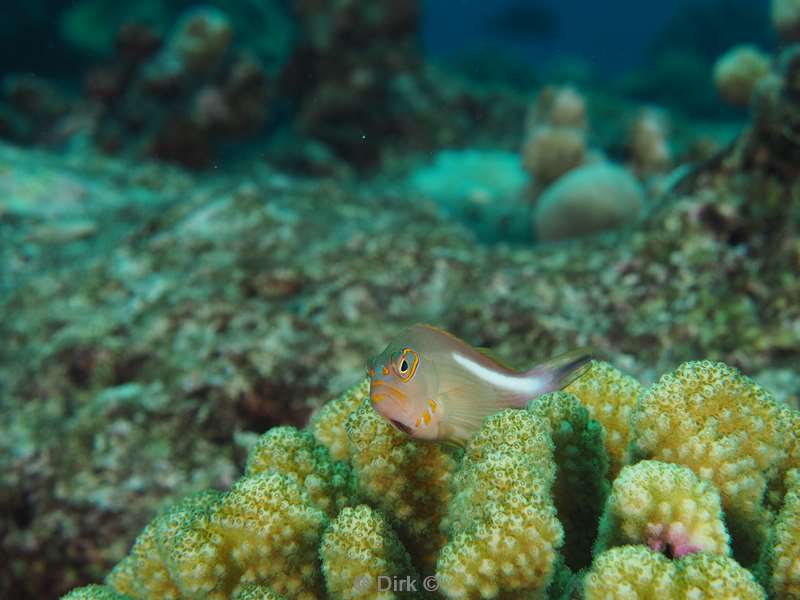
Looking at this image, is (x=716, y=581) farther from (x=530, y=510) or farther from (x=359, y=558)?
(x=359, y=558)

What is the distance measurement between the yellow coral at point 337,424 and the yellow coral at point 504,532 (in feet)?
2.01

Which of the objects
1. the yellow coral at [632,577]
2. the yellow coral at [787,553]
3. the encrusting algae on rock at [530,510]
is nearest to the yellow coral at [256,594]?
the encrusting algae on rock at [530,510]

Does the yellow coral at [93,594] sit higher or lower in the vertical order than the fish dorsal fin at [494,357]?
lower

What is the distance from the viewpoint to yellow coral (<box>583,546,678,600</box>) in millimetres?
1166

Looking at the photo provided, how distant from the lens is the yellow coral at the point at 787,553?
1.32 meters

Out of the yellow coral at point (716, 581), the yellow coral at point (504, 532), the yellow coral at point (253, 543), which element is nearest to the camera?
the yellow coral at point (716, 581)

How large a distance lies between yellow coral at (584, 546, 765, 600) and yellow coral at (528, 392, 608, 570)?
1.31ft

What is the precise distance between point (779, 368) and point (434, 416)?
7.11 feet

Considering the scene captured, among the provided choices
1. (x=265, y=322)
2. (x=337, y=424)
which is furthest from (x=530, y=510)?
(x=265, y=322)

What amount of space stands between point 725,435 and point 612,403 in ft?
1.17

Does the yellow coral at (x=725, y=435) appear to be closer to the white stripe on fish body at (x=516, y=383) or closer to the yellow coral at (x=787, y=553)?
the yellow coral at (x=787, y=553)

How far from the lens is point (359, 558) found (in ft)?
4.77

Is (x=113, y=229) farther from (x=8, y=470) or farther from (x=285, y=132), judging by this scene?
(x=285, y=132)

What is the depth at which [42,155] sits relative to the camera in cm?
657
